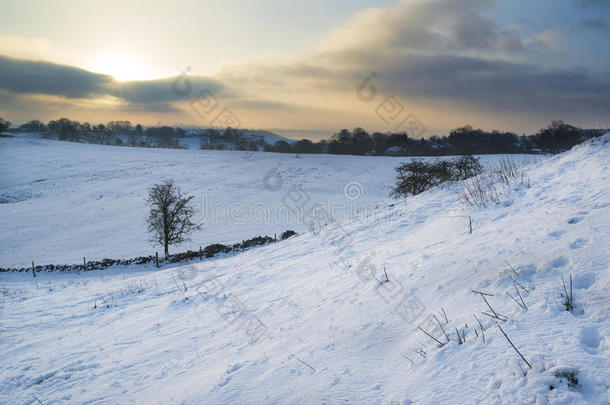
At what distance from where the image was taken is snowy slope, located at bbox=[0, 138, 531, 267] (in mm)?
29370

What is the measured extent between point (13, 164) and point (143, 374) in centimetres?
7881

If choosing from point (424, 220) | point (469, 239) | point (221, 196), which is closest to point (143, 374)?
point (469, 239)

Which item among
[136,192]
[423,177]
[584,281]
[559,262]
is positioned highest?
[423,177]

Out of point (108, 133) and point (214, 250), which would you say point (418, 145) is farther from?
point (108, 133)

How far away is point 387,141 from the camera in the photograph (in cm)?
8169

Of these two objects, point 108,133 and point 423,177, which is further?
point 108,133

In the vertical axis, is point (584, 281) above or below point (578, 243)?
below

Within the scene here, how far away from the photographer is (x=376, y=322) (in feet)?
16.9

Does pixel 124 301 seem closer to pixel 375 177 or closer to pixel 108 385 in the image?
pixel 108 385

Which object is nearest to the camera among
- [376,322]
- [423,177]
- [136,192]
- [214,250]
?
[376,322]

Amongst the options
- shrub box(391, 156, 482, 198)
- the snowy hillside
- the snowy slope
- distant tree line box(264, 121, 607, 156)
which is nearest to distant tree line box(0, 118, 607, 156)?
distant tree line box(264, 121, 607, 156)

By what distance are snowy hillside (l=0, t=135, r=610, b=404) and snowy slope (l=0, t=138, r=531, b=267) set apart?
8393 millimetres

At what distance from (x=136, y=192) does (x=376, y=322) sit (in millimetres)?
46690

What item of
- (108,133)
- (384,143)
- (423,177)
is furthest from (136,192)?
(108,133)
